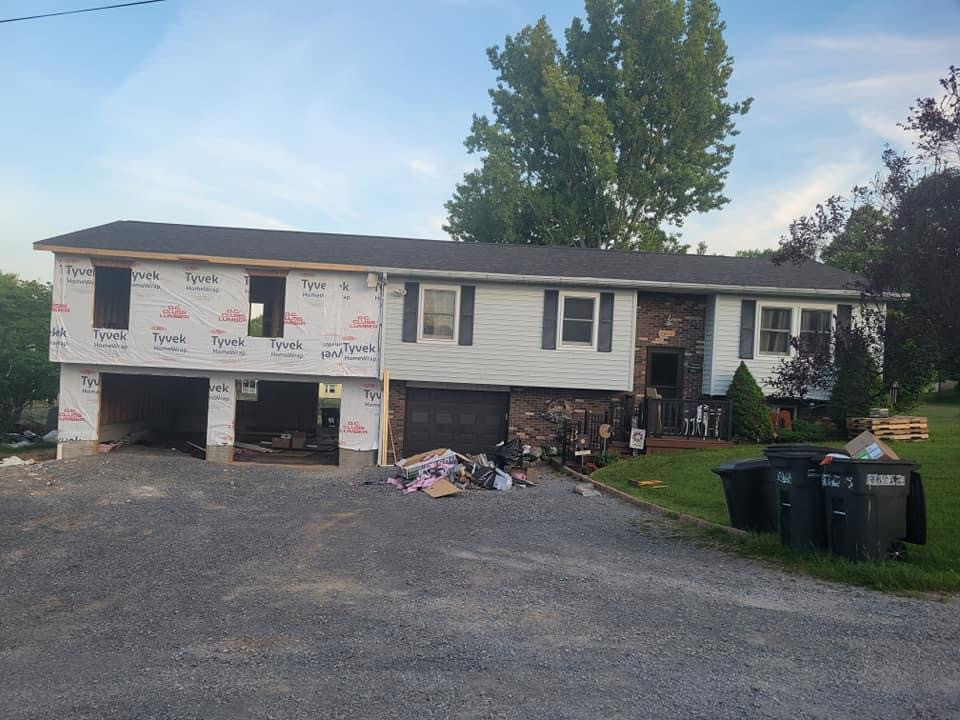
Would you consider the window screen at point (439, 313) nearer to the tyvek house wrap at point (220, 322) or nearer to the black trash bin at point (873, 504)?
the tyvek house wrap at point (220, 322)

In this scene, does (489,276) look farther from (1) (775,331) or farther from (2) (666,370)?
(1) (775,331)

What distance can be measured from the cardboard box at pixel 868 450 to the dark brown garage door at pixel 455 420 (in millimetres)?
10927

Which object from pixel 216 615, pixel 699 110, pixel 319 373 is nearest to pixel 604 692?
pixel 216 615

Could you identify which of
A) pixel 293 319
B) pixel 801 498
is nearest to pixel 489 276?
pixel 293 319

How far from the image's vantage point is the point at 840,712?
4453mm

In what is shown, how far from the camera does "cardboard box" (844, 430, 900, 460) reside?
26.6 ft

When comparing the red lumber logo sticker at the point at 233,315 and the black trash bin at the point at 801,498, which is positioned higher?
the red lumber logo sticker at the point at 233,315

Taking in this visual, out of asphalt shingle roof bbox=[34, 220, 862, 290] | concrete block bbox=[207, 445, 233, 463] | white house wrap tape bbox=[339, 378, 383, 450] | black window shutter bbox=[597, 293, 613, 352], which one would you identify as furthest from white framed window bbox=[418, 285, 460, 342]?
concrete block bbox=[207, 445, 233, 463]

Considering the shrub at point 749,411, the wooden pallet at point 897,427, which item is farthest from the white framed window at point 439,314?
the wooden pallet at point 897,427

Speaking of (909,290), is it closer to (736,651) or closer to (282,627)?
(736,651)

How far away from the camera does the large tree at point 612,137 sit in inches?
1287

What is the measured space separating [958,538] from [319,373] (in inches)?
523

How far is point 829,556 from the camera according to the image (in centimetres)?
820

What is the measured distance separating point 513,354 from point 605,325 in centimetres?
235
